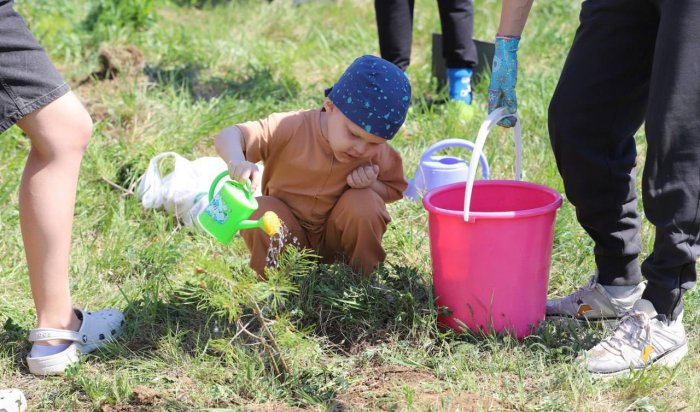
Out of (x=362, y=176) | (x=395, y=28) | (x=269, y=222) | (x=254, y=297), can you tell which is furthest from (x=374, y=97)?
(x=395, y=28)

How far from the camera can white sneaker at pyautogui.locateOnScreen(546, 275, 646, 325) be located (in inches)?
106

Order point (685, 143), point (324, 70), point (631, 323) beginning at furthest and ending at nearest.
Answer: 1. point (324, 70)
2. point (631, 323)
3. point (685, 143)

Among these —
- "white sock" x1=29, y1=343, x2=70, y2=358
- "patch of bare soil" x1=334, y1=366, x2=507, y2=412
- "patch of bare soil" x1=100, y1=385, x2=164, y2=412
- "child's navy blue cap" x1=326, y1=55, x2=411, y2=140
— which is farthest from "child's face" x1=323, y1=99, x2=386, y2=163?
"white sock" x1=29, y1=343, x2=70, y2=358

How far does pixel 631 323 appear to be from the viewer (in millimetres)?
2418

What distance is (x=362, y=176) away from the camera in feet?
8.88

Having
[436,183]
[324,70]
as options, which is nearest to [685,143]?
[436,183]

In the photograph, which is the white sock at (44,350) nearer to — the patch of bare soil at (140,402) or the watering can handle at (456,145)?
the patch of bare soil at (140,402)

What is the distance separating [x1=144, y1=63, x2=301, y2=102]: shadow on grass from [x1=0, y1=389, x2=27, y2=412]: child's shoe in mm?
2427

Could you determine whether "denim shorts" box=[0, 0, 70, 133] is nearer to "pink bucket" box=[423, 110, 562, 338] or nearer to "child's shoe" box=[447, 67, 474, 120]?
"pink bucket" box=[423, 110, 562, 338]

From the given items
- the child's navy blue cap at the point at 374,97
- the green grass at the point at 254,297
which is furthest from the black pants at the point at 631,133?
the child's navy blue cap at the point at 374,97

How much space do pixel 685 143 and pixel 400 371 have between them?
977 millimetres

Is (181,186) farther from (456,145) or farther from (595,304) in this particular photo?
(595,304)

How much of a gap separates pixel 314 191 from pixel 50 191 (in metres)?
0.82

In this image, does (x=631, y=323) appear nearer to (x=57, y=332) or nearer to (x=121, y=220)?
(x=57, y=332)
